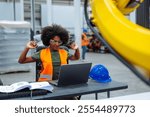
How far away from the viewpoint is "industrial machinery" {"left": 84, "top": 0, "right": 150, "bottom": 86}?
785 mm

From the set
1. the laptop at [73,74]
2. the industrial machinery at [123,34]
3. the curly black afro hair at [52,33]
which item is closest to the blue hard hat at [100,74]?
the laptop at [73,74]

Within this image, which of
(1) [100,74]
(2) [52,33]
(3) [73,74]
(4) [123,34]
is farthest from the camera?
(2) [52,33]

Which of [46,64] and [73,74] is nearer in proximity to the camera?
[73,74]

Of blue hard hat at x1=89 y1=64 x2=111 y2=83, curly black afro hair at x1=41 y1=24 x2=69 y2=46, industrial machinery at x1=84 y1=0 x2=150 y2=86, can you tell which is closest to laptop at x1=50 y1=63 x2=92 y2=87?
blue hard hat at x1=89 y1=64 x2=111 y2=83

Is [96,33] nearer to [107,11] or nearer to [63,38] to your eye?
[107,11]

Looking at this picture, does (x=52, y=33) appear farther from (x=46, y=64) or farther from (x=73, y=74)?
(x=73, y=74)

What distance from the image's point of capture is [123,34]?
81 cm

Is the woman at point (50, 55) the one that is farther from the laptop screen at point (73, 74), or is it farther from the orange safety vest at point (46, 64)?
the laptop screen at point (73, 74)

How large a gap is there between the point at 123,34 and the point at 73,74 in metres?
1.82

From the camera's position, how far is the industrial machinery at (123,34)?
2.57 feet

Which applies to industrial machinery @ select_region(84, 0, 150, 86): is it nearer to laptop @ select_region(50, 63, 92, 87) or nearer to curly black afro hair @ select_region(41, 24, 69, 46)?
laptop @ select_region(50, 63, 92, 87)

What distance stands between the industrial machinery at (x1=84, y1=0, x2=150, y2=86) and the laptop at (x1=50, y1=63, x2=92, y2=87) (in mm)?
1598

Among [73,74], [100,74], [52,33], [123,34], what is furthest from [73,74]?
[123,34]

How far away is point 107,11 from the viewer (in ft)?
2.81
